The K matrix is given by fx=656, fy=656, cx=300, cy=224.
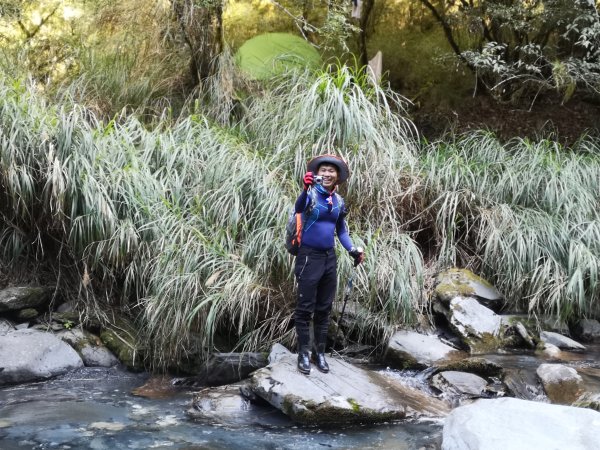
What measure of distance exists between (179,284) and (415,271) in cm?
204

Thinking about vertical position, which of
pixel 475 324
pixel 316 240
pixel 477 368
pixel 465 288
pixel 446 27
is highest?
pixel 446 27

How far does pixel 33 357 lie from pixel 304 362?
2.07 metres

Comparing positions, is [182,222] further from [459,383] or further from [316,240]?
[459,383]

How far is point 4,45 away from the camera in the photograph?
24.5 ft

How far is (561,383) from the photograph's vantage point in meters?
4.43

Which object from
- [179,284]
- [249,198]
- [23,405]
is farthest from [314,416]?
[249,198]

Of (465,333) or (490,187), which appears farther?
(490,187)

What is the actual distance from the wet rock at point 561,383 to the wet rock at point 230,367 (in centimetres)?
196

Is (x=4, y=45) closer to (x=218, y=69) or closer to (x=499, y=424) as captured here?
(x=218, y=69)

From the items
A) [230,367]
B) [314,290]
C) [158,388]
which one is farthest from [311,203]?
[158,388]

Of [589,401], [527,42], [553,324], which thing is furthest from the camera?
[527,42]

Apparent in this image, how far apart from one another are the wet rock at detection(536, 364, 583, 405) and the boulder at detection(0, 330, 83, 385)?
3.42 m

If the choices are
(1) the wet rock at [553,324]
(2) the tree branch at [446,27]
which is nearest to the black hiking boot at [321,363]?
(1) the wet rock at [553,324]

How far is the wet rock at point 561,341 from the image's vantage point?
18.2ft
